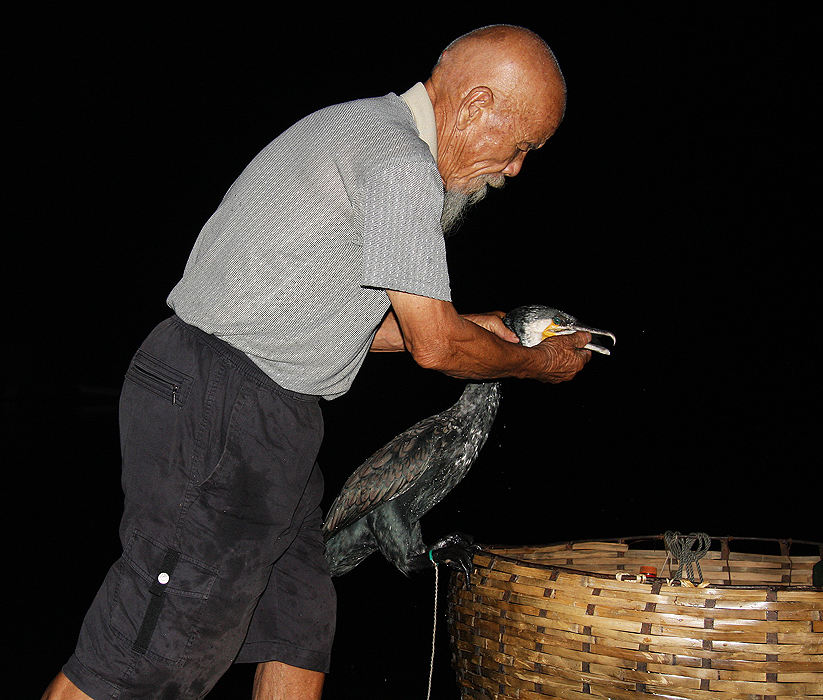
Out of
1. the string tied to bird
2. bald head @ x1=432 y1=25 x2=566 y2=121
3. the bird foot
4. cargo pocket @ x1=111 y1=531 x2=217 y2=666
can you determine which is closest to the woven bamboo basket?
the bird foot

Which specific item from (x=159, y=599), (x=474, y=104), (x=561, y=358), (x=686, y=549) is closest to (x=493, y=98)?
(x=474, y=104)

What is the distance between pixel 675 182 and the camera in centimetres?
322

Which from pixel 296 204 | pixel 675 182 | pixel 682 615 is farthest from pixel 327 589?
pixel 675 182

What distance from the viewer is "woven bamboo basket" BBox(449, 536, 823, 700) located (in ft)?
3.25

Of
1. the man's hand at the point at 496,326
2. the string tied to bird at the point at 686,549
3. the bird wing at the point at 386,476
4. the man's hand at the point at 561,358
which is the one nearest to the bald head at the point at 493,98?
the man's hand at the point at 561,358

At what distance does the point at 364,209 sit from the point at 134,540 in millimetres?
581

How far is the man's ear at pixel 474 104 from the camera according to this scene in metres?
1.05

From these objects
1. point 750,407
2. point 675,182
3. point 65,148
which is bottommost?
point 750,407

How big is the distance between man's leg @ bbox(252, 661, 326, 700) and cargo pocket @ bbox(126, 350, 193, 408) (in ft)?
1.94

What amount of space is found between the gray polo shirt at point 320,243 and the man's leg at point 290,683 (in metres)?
0.58

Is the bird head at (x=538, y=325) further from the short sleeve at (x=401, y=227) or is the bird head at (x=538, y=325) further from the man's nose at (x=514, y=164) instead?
the short sleeve at (x=401, y=227)

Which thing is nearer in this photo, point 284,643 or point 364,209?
point 364,209

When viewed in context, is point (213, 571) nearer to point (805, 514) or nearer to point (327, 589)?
point (327, 589)

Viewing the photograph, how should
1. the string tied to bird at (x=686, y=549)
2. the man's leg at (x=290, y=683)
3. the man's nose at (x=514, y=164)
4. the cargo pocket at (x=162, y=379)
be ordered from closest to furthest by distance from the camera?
the cargo pocket at (x=162, y=379)
the man's nose at (x=514, y=164)
the man's leg at (x=290, y=683)
the string tied to bird at (x=686, y=549)
